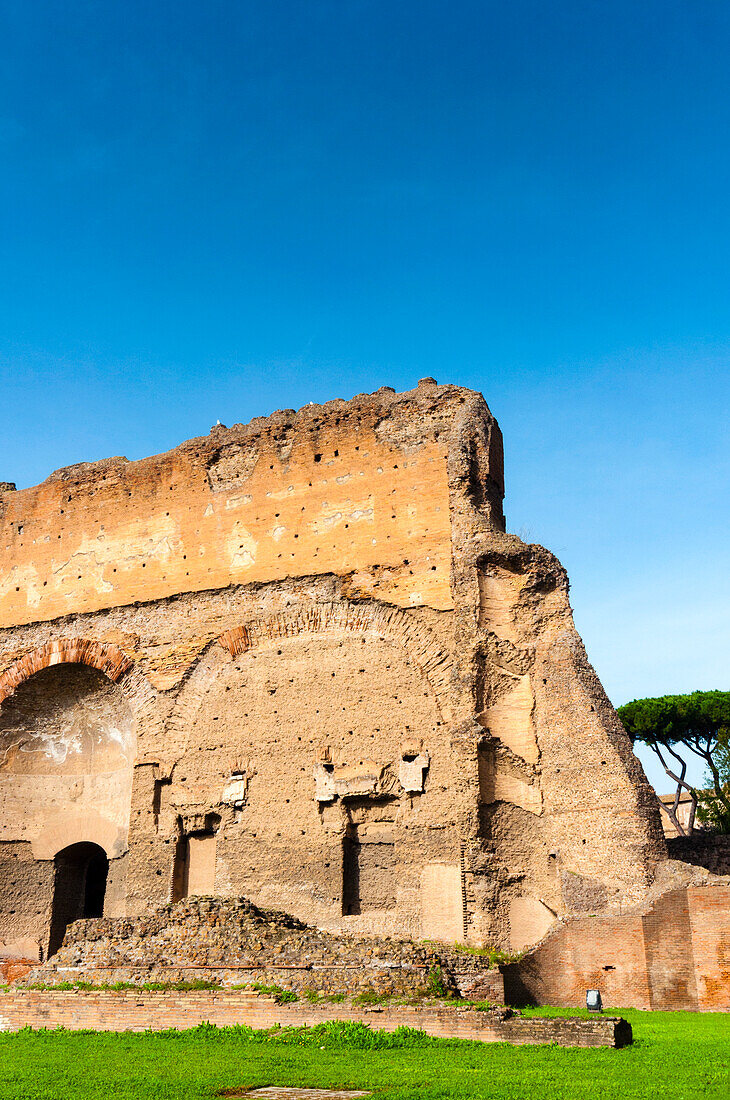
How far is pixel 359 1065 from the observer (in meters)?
6.20

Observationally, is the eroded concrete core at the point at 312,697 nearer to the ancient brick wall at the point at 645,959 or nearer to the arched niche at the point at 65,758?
the arched niche at the point at 65,758

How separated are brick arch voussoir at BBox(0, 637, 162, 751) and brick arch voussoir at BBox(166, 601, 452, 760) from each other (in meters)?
0.52

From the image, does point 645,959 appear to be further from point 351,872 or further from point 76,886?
point 76,886

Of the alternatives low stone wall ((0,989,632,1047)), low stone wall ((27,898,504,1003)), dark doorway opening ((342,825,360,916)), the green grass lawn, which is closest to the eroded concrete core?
dark doorway opening ((342,825,360,916))

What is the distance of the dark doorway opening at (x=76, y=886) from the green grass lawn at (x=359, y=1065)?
700 cm

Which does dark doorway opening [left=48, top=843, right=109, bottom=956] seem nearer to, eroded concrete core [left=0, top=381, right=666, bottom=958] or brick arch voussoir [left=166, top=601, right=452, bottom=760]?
eroded concrete core [left=0, top=381, right=666, bottom=958]

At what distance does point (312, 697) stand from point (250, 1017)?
494 cm

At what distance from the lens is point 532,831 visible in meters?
11.1

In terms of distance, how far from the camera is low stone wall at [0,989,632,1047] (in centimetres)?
680

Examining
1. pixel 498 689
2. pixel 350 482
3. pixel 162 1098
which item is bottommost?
pixel 162 1098

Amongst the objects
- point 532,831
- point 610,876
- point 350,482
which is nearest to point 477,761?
point 532,831

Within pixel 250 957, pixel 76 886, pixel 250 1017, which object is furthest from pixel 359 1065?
pixel 76 886

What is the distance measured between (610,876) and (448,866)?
1.71m

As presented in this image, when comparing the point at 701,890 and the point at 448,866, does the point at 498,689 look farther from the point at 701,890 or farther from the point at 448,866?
the point at 701,890
